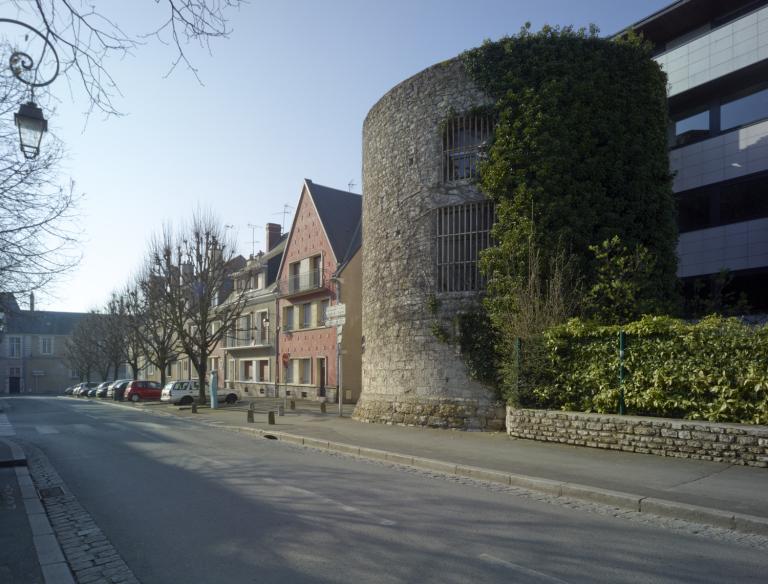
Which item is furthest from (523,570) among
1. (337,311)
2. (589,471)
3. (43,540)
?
(337,311)

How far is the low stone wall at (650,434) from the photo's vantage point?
32.4 ft

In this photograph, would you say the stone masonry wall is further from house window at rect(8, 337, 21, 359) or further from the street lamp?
house window at rect(8, 337, 21, 359)

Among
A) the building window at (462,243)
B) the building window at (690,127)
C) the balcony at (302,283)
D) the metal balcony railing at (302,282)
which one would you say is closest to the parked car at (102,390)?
the balcony at (302,283)

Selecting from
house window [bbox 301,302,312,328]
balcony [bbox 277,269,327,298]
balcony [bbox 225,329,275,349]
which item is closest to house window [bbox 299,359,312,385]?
house window [bbox 301,302,312,328]

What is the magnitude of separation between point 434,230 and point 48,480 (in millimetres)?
11534

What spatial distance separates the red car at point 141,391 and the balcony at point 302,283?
11.3m

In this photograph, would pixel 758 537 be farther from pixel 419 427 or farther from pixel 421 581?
pixel 419 427

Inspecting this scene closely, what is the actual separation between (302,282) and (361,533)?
3056 centimetres

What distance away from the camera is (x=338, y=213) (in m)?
36.9

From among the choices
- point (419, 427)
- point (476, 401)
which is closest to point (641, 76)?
point (476, 401)

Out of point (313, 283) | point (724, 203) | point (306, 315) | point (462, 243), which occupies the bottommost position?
point (306, 315)

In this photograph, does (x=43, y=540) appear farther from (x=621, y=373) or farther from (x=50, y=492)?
(x=621, y=373)

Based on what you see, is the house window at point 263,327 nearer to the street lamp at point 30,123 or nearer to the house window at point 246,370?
the house window at point 246,370

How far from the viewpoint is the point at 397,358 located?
1834 cm
